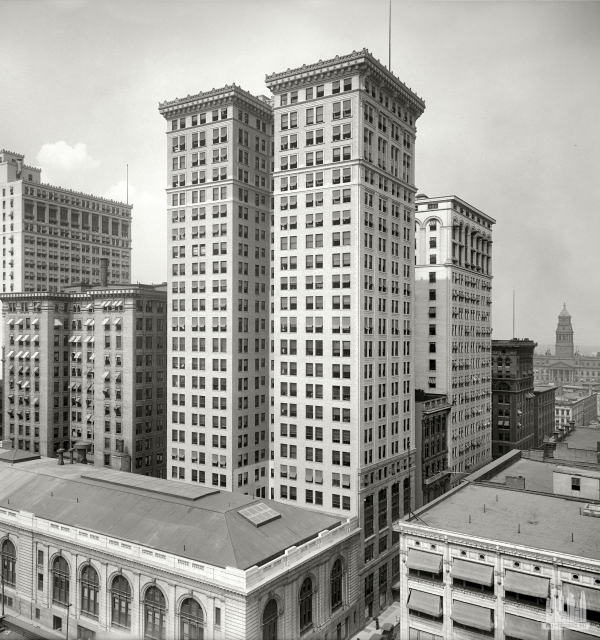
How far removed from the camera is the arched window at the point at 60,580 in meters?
64.4

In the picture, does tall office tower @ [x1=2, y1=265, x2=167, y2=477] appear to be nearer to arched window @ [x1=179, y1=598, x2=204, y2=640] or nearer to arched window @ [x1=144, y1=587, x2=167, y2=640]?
arched window @ [x1=144, y1=587, x2=167, y2=640]

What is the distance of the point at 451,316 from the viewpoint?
353ft

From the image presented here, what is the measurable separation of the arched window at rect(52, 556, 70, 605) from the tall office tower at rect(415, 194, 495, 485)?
214 ft

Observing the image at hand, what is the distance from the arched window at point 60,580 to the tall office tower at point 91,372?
3135 cm

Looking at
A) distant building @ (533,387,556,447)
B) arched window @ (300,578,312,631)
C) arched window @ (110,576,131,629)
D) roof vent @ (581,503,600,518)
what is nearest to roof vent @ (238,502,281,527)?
arched window @ (300,578,312,631)

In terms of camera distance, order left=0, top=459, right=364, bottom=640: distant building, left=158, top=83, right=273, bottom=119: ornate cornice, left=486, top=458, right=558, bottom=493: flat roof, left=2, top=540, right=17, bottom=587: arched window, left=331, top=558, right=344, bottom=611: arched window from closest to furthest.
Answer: left=0, top=459, right=364, bottom=640: distant building → left=331, top=558, right=344, bottom=611: arched window → left=2, top=540, right=17, bottom=587: arched window → left=486, top=458, right=558, bottom=493: flat roof → left=158, top=83, right=273, bottom=119: ornate cornice

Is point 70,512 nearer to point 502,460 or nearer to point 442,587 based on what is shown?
point 442,587

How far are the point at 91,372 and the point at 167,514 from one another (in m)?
52.8

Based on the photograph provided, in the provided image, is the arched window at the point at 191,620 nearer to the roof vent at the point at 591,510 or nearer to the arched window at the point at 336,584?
the arched window at the point at 336,584

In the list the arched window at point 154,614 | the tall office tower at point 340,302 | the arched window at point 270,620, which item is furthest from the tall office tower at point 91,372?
the arched window at point 270,620

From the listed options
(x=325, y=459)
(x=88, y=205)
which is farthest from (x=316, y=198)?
(x=88, y=205)

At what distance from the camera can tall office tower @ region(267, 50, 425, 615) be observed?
253ft

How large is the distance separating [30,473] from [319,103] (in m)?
64.0

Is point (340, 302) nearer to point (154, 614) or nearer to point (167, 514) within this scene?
point (167, 514)
